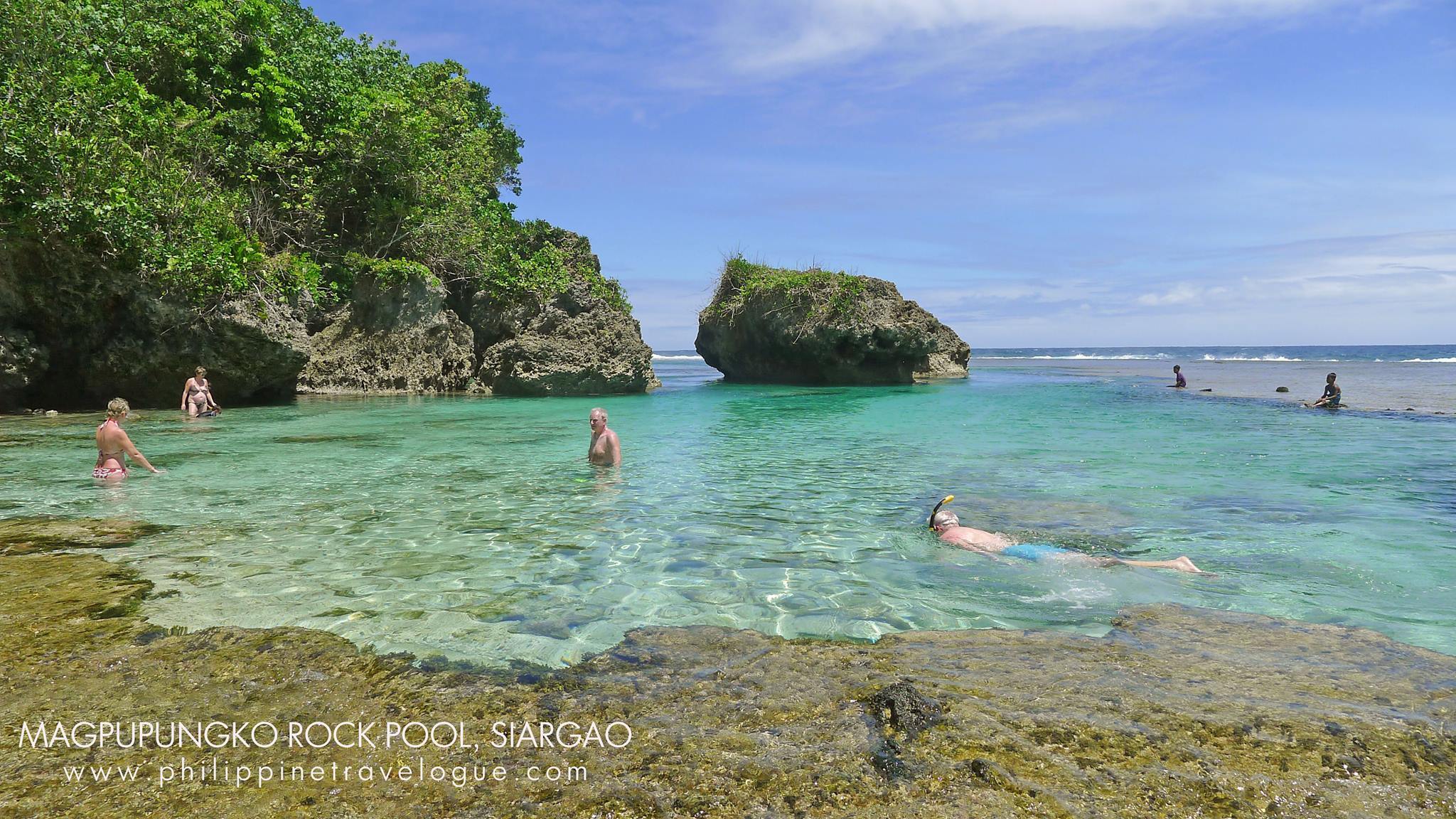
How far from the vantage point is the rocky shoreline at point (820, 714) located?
2.28 m

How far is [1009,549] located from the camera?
5.51 metres

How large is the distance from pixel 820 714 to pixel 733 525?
369 cm

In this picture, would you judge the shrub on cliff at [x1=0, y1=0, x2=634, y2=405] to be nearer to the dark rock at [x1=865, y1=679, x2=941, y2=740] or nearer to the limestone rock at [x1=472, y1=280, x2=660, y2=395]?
the limestone rock at [x1=472, y1=280, x2=660, y2=395]

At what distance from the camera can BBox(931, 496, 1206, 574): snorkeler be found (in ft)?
17.1

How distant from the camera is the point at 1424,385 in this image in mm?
29391

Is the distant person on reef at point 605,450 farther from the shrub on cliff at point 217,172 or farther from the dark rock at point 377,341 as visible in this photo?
the dark rock at point 377,341

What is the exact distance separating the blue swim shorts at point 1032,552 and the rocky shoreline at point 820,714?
4.39 feet

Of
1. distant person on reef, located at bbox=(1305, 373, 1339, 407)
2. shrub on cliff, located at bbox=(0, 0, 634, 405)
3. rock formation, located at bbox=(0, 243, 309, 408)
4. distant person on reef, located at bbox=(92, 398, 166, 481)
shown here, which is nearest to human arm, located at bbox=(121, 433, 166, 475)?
distant person on reef, located at bbox=(92, 398, 166, 481)

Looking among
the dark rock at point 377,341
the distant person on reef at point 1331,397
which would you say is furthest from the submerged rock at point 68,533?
the distant person on reef at point 1331,397

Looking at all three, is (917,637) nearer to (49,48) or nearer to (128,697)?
(128,697)

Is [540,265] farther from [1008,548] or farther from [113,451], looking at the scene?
[1008,548]

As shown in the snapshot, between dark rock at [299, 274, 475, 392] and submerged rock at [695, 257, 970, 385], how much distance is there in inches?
523

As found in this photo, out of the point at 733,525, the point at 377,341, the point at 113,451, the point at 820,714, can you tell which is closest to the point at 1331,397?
the point at 733,525

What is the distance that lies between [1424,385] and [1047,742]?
37.8 m
